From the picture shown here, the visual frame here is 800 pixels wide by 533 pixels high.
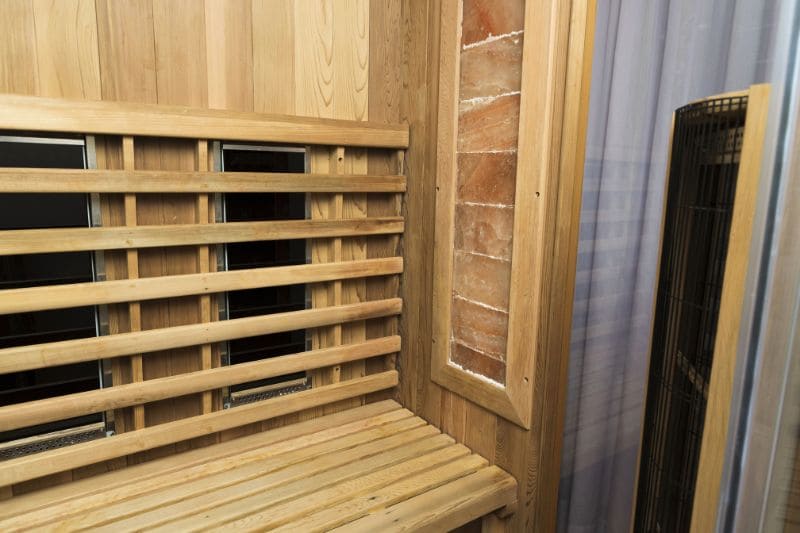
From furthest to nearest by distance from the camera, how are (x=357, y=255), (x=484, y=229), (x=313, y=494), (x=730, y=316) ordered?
(x=357, y=255) < (x=484, y=229) < (x=313, y=494) < (x=730, y=316)

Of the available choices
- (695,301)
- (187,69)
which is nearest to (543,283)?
(695,301)

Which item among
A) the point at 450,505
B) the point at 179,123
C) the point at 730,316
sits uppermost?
the point at 179,123

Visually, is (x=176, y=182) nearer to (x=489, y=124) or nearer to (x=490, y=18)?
(x=489, y=124)

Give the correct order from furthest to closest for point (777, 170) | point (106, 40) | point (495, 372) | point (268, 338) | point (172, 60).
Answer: point (268, 338) → point (495, 372) → point (172, 60) → point (106, 40) → point (777, 170)

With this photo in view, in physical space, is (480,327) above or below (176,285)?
below

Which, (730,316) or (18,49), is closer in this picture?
(730,316)

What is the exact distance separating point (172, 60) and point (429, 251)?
99 centimetres

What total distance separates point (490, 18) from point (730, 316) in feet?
3.76

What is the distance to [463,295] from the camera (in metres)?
1.84

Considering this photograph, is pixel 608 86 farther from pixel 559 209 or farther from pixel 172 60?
pixel 172 60

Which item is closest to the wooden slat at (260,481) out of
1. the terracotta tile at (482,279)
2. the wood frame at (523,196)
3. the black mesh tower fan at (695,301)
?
the wood frame at (523,196)

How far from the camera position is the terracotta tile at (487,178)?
1.64 metres

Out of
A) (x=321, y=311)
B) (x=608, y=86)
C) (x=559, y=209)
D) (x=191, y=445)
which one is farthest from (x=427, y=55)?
(x=191, y=445)

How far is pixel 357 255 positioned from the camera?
2033 mm
